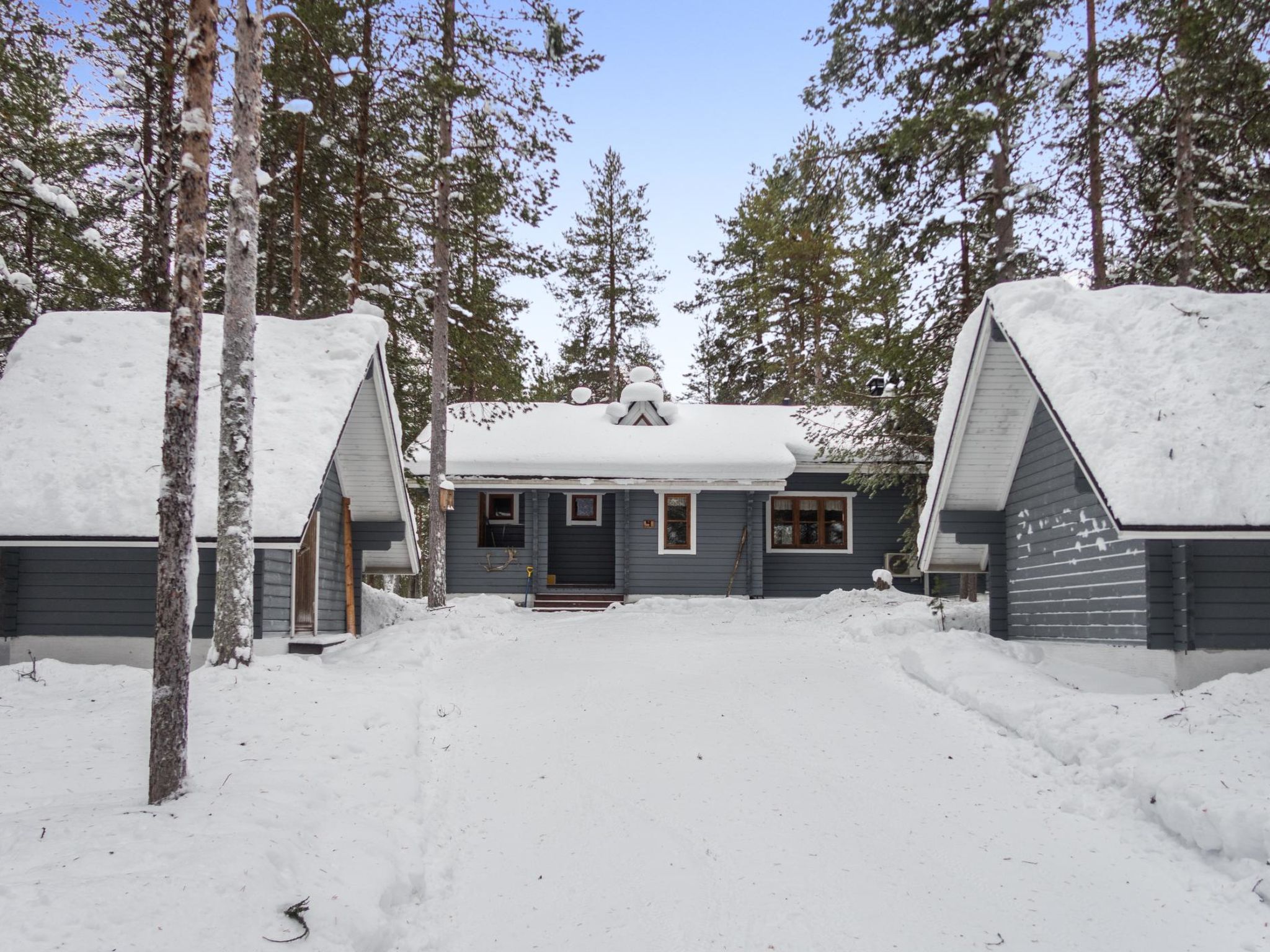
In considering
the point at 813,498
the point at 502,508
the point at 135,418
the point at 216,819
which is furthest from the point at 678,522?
the point at 216,819

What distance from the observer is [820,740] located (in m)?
7.75

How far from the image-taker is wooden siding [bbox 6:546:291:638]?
10109 millimetres

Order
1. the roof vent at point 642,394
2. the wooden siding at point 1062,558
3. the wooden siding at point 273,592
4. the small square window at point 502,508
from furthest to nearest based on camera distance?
the roof vent at point 642,394 < the small square window at point 502,508 < the wooden siding at point 273,592 < the wooden siding at point 1062,558

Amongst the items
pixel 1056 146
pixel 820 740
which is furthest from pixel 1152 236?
pixel 820 740

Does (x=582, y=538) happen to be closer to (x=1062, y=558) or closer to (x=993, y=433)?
(x=993, y=433)

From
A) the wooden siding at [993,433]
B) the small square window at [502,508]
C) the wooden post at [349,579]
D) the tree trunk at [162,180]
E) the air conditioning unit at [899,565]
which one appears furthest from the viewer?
the small square window at [502,508]

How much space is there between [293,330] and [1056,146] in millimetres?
11496

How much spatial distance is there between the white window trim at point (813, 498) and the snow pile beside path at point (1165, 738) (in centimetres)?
1022

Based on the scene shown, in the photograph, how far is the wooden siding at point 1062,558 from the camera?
8984 millimetres

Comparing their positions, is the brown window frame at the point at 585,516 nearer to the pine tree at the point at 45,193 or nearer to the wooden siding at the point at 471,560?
the wooden siding at the point at 471,560

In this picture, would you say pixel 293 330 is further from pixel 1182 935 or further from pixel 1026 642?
pixel 1182 935

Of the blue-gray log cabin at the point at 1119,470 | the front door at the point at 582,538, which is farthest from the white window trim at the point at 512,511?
the blue-gray log cabin at the point at 1119,470

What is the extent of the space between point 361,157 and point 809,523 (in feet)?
39.3

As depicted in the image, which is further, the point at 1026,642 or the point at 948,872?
the point at 1026,642
